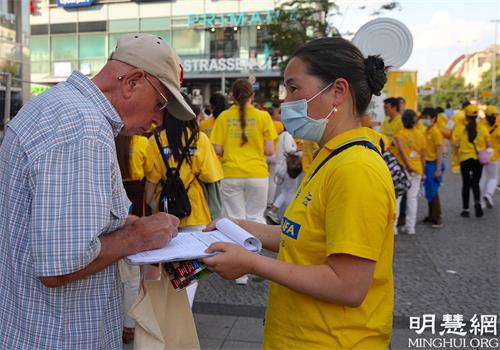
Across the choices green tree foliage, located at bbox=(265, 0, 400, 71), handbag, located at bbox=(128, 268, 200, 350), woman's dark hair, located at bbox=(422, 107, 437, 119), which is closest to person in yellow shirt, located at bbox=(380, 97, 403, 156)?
woman's dark hair, located at bbox=(422, 107, 437, 119)

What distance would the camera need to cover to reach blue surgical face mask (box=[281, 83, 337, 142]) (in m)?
1.72

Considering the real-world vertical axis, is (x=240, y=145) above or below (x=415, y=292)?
above

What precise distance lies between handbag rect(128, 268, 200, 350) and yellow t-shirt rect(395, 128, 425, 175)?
6.34 metres

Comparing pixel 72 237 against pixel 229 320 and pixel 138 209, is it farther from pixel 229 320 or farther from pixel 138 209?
pixel 229 320

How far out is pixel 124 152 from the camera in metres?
3.65

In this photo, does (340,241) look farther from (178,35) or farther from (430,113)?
(178,35)

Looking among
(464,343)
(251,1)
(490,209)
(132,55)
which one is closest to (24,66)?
(132,55)

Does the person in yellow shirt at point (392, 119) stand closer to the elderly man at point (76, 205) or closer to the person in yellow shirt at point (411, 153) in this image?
the person in yellow shirt at point (411, 153)

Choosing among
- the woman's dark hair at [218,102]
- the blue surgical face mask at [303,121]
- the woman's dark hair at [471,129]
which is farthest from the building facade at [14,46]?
the woman's dark hair at [471,129]

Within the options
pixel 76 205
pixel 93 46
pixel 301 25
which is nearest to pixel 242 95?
pixel 76 205

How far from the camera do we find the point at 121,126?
5.13 feet

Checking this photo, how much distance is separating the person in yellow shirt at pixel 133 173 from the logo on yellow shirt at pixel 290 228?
216 centimetres

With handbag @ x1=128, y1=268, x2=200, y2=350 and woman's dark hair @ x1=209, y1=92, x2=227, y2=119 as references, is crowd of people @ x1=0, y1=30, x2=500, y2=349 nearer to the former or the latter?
handbag @ x1=128, y1=268, x2=200, y2=350

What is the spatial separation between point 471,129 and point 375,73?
8.20 m
